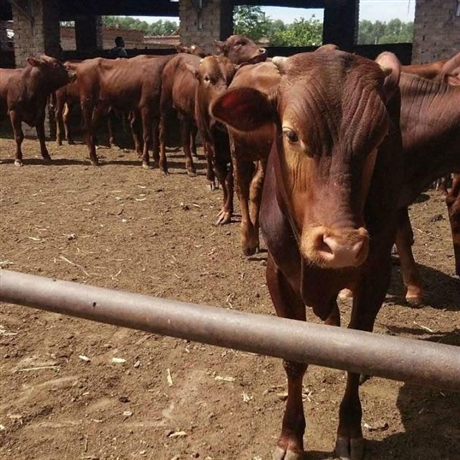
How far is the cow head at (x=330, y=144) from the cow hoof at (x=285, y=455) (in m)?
1.17

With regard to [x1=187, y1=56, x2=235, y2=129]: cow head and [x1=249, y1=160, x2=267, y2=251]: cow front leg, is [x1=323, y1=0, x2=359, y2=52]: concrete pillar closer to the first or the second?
[x1=187, y1=56, x2=235, y2=129]: cow head

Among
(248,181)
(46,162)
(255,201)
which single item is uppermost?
(248,181)

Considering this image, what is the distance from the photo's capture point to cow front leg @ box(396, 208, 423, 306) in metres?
4.82

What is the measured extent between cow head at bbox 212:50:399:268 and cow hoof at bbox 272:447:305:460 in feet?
3.83

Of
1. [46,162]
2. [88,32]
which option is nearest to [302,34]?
[88,32]

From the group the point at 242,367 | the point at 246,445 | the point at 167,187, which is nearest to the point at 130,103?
the point at 167,187

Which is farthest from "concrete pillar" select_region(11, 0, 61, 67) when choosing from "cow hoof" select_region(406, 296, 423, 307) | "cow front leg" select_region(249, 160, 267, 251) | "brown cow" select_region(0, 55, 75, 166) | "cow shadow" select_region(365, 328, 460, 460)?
"cow shadow" select_region(365, 328, 460, 460)

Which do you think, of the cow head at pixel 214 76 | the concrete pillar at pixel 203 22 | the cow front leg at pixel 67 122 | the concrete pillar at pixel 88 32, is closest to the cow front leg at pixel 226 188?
the cow head at pixel 214 76

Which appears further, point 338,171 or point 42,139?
point 42,139

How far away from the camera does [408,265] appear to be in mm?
4895

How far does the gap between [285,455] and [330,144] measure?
158 centimetres

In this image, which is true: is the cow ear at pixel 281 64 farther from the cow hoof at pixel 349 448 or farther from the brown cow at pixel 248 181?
the brown cow at pixel 248 181

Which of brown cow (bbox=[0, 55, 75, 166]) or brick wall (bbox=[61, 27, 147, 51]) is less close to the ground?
brick wall (bbox=[61, 27, 147, 51])

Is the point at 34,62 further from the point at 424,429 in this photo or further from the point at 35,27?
the point at 424,429
